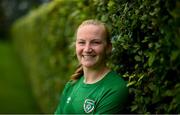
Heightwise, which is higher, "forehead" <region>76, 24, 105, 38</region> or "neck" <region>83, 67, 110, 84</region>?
"forehead" <region>76, 24, 105, 38</region>

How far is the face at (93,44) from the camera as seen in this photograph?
372cm

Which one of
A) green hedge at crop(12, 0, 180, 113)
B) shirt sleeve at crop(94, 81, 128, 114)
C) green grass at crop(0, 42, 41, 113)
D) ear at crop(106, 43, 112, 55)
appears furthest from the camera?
green grass at crop(0, 42, 41, 113)

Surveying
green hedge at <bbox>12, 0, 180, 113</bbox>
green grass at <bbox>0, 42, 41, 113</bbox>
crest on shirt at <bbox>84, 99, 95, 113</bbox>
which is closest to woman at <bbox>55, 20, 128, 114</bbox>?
crest on shirt at <bbox>84, 99, 95, 113</bbox>

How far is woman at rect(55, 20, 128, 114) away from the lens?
11.8ft

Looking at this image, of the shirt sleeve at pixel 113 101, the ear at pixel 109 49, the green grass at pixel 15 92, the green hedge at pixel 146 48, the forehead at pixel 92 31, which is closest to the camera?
the green hedge at pixel 146 48

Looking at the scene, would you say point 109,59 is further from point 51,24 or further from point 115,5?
point 51,24

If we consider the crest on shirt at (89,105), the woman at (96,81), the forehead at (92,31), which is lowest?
the crest on shirt at (89,105)

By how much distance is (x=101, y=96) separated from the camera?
3.61 metres

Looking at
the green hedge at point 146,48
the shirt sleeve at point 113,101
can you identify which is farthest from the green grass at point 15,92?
the shirt sleeve at point 113,101

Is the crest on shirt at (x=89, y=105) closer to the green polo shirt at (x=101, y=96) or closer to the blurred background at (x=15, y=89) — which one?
the green polo shirt at (x=101, y=96)

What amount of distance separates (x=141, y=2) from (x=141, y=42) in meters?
0.33

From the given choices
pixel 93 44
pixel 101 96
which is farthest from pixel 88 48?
pixel 101 96

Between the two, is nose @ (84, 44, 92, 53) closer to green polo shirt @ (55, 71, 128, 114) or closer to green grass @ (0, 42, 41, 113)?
green polo shirt @ (55, 71, 128, 114)

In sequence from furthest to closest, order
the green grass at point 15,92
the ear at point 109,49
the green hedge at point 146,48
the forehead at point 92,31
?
the green grass at point 15,92 < the ear at point 109,49 < the forehead at point 92,31 < the green hedge at point 146,48
